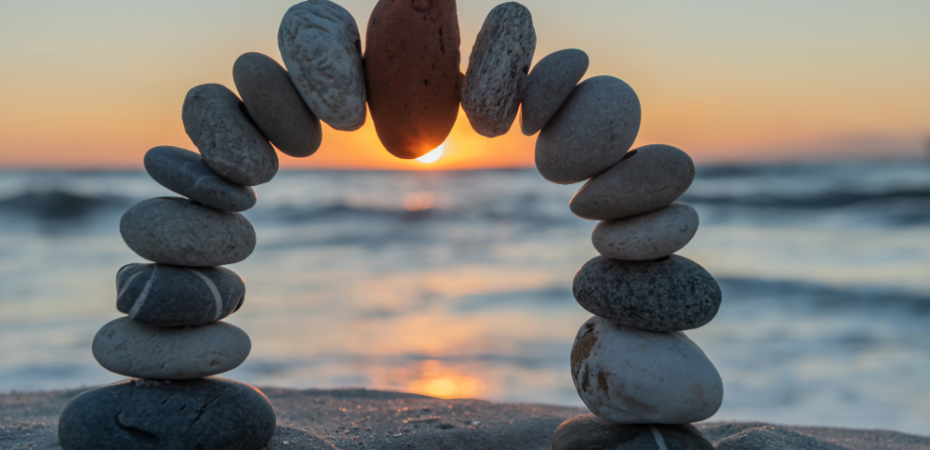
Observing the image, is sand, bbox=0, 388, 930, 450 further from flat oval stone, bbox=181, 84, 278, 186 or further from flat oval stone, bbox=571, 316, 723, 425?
flat oval stone, bbox=181, 84, 278, 186

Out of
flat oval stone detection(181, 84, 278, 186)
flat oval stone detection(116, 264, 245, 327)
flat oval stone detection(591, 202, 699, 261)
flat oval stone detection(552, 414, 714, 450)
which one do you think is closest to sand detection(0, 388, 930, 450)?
flat oval stone detection(552, 414, 714, 450)

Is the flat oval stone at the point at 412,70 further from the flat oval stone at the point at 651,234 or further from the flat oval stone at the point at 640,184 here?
the flat oval stone at the point at 651,234

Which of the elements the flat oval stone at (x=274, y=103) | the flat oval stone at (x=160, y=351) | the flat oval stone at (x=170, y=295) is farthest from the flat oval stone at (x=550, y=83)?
the flat oval stone at (x=160, y=351)

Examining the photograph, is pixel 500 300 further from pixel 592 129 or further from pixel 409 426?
pixel 592 129

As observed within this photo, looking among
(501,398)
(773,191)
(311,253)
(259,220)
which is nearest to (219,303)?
(501,398)

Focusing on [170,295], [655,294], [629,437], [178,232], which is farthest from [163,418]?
[655,294]

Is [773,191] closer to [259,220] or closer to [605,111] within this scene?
[259,220]

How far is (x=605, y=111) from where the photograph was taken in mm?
2539

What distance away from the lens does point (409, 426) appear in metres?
3.27

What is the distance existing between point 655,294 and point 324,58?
1801 millimetres

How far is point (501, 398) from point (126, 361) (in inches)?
130

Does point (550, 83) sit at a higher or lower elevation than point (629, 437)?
higher

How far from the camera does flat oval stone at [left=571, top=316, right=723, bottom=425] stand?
2471mm

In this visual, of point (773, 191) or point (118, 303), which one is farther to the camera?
point (773, 191)
